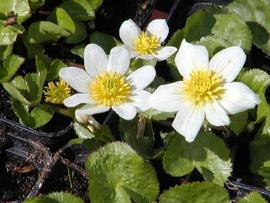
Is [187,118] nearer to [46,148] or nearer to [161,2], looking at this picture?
[46,148]

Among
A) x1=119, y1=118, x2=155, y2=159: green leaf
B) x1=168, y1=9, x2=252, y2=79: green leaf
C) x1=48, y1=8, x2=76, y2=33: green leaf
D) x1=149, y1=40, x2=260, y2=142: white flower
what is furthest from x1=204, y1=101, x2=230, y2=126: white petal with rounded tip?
x1=48, y1=8, x2=76, y2=33: green leaf

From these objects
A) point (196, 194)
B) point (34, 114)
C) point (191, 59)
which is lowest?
point (34, 114)

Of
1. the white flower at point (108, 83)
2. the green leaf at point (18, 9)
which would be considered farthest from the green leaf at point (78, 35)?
the white flower at point (108, 83)

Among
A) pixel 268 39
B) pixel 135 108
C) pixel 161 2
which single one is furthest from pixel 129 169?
pixel 161 2

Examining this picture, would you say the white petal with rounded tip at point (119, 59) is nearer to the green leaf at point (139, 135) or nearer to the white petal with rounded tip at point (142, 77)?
the white petal with rounded tip at point (142, 77)

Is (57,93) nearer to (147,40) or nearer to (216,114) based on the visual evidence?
(147,40)

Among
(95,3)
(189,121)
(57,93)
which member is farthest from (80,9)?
(189,121)
